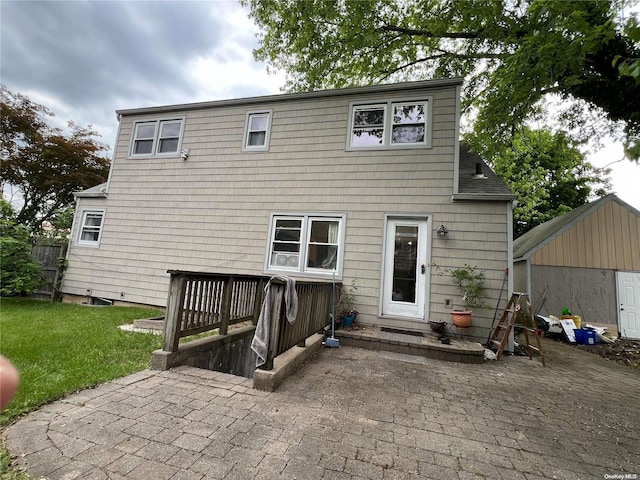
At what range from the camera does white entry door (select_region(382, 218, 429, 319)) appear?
20.2 feet

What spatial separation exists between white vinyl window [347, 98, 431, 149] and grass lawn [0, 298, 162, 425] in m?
5.92

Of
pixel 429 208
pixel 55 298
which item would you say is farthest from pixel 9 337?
pixel 429 208

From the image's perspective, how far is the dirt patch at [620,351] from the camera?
6070 mm

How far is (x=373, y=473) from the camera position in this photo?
76.4 inches

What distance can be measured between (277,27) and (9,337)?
9.34 metres

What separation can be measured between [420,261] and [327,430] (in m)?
4.48

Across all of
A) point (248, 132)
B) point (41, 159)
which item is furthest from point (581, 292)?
point (41, 159)

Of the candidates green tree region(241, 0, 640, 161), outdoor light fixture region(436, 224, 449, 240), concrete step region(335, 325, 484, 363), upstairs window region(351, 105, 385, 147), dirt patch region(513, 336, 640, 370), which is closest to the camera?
concrete step region(335, 325, 484, 363)

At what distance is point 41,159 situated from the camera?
14.8 metres

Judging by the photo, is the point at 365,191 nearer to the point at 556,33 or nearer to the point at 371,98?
the point at 371,98

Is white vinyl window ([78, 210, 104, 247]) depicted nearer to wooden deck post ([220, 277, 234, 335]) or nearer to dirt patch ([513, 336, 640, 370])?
wooden deck post ([220, 277, 234, 335])

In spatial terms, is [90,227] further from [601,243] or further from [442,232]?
[601,243]

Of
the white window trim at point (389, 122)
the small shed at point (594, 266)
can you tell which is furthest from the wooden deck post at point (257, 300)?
the small shed at point (594, 266)

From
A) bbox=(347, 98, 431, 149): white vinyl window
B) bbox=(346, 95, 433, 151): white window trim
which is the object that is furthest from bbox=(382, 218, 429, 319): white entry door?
bbox=(347, 98, 431, 149): white vinyl window
